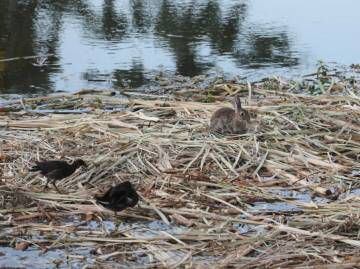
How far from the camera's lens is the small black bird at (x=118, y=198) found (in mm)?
5363

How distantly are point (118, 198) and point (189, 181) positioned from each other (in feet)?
3.43

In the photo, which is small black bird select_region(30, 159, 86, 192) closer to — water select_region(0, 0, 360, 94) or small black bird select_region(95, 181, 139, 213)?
small black bird select_region(95, 181, 139, 213)

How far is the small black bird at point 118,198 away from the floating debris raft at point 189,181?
14 centimetres

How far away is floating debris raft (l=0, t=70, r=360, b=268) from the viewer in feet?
16.5

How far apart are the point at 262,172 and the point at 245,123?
0.89 meters

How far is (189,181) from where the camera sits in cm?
628

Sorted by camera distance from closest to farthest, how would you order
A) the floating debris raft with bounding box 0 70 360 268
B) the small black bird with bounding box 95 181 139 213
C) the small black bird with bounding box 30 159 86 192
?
the floating debris raft with bounding box 0 70 360 268, the small black bird with bounding box 95 181 139 213, the small black bird with bounding box 30 159 86 192

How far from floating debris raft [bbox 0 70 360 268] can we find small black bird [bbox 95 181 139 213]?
144mm

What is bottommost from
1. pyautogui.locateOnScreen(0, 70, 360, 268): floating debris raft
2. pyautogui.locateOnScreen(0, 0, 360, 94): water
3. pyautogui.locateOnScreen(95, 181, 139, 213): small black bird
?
pyautogui.locateOnScreen(0, 0, 360, 94): water

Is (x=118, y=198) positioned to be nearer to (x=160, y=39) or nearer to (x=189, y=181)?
(x=189, y=181)

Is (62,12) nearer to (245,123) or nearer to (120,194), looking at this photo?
(245,123)

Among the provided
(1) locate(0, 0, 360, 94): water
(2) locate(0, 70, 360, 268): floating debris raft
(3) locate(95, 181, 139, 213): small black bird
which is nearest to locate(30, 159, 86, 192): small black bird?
(2) locate(0, 70, 360, 268): floating debris raft

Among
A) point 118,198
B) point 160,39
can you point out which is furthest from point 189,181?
point 160,39

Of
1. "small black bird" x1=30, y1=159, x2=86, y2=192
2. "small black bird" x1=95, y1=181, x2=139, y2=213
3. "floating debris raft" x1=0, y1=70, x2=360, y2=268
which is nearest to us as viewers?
"floating debris raft" x1=0, y1=70, x2=360, y2=268
